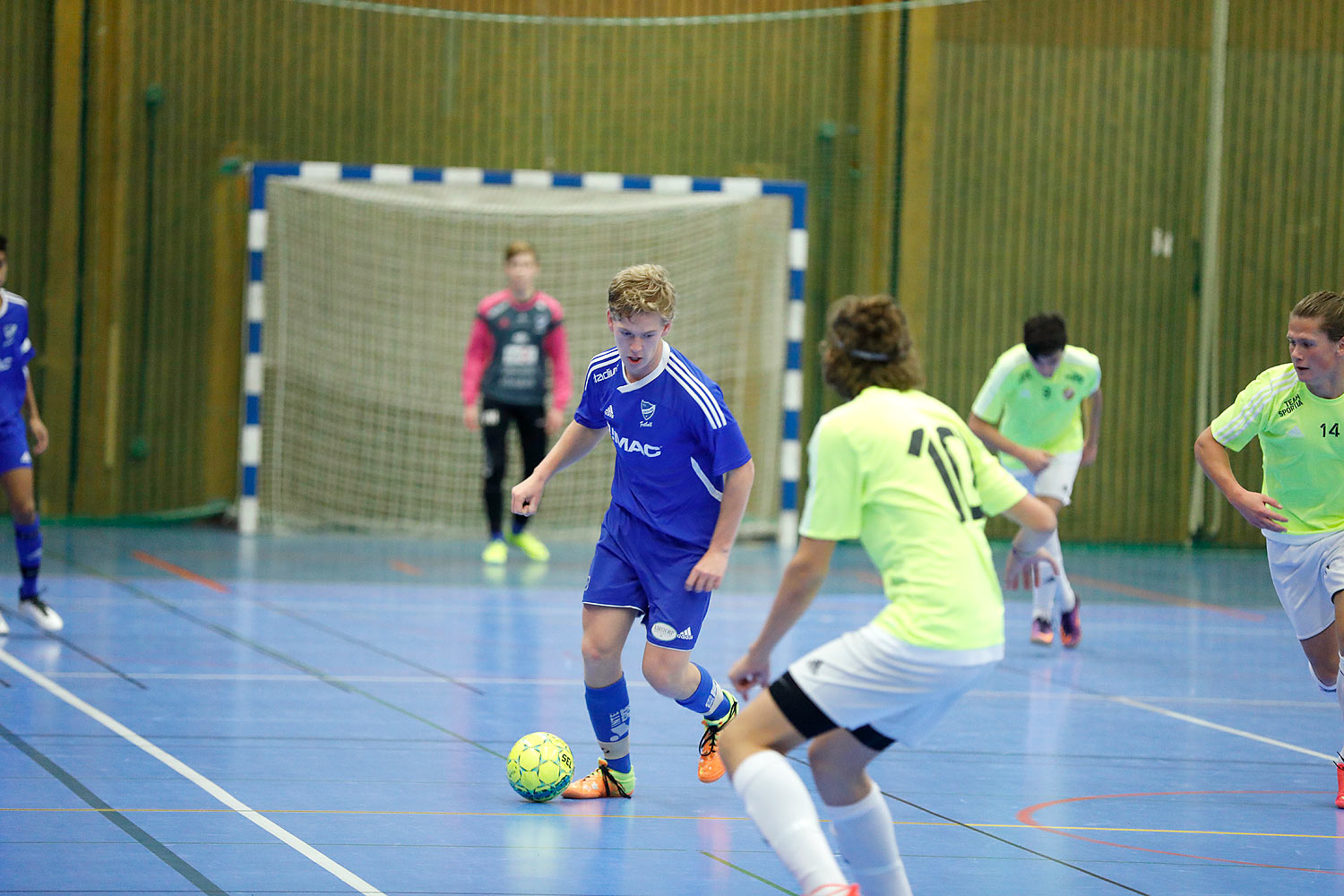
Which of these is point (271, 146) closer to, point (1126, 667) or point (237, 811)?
point (1126, 667)

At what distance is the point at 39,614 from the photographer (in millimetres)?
7863

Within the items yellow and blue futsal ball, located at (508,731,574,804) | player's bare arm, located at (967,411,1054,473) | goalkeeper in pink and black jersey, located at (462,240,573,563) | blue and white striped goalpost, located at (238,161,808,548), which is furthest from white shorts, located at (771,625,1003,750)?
blue and white striped goalpost, located at (238,161,808,548)

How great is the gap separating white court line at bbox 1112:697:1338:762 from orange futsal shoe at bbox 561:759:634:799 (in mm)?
2916

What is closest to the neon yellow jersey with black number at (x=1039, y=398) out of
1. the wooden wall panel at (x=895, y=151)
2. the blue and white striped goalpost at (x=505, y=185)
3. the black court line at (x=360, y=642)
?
the black court line at (x=360, y=642)

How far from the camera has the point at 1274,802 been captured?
5438 millimetres

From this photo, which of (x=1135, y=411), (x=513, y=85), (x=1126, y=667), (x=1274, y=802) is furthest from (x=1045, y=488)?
(x=513, y=85)

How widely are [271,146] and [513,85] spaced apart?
7.40ft

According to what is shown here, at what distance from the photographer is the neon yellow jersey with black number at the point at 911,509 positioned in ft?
11.4

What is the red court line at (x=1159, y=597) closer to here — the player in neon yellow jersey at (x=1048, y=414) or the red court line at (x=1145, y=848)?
the player in neon yellow jersey at (x=1048, y=414)

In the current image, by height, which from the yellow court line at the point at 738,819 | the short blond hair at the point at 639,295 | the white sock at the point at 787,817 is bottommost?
the yellow court line at the point at 738,819

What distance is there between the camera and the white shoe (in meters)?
7.84

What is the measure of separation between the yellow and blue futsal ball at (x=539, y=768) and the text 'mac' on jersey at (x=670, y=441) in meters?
0.82

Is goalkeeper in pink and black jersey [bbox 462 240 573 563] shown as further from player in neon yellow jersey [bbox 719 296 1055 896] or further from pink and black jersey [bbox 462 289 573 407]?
player in neon yellow jersey [bbox 719 296 1055 896]

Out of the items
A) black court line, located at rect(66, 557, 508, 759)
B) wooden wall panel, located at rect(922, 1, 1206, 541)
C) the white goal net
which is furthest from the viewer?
wooden wall panel, located at rect(922, 1, 1206, 541)
